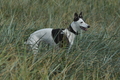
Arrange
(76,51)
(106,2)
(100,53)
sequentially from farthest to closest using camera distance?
(106,2) < (100,53) < (76,51)

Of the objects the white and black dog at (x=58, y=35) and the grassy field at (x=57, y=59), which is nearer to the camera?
the grassy field at (x=57, y=59)

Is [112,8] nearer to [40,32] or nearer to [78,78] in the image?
[40,32]

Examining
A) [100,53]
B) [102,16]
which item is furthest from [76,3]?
[100,53]

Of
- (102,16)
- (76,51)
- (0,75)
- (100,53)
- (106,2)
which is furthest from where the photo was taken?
(106,2)

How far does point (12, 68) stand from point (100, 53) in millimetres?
1657

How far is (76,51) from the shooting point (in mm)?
3686

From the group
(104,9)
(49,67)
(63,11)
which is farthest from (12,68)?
(104,9)

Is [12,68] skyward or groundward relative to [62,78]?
skyward

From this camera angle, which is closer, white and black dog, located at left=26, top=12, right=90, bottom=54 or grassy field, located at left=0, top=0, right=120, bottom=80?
grassy field, located at left=0, top=0, right=120, bottom=80

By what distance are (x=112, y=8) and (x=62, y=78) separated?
18.0 feet

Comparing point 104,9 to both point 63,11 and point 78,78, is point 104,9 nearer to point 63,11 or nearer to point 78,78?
point 63,11

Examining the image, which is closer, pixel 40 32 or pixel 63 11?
pixel 40 32

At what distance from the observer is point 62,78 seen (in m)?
3.12

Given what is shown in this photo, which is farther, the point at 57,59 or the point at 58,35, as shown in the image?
the point at 58,35
